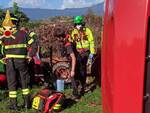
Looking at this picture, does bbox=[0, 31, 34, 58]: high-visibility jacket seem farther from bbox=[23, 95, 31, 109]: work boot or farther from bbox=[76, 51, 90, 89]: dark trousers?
bbox=[76, 51, 90, 89]: dark trousers

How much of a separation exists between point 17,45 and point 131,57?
7.09 m

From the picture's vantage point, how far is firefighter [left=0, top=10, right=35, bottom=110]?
9320 mm

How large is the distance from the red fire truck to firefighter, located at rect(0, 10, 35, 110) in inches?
271

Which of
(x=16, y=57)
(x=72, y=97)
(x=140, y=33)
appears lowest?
(x=72, y=97)

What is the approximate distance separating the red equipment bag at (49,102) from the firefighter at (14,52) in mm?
426

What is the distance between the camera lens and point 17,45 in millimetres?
9320

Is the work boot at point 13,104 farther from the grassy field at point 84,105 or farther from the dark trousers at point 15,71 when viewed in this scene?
the dark trousers at point 15,71

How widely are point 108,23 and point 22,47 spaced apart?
6643 millimetres

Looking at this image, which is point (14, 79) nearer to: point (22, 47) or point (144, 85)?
point (22, 47)

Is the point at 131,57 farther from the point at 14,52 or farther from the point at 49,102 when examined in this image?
the point at 14,52

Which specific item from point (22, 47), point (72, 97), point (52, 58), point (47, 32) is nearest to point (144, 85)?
point (22, 47)

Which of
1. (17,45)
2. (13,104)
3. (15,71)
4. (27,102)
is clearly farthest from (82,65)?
(17,45)

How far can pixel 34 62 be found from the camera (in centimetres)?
1212

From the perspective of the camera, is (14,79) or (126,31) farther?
(14,79)
